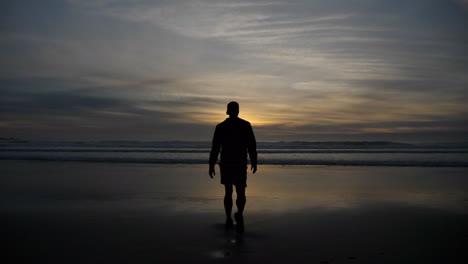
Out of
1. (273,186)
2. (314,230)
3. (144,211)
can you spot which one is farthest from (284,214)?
(273,186)

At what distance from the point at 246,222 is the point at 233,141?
144 centimetres

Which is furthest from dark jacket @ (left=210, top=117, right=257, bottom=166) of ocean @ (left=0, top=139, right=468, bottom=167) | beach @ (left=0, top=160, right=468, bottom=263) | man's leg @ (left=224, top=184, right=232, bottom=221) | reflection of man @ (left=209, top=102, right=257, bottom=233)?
ocean @ (left=0, top=139, right=468, bottom=167)

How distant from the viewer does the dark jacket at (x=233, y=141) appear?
6.10 m

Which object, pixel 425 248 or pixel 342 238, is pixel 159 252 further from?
pixel 425 248

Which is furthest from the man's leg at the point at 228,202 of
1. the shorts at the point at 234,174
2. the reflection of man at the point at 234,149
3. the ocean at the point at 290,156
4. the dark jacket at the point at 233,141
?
the ocean at the point at 290,156

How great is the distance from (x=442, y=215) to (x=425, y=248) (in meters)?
2.57

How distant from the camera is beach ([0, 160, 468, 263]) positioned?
461cm

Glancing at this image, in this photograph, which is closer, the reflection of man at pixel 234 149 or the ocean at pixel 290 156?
the reflection of man at pixel 234 149

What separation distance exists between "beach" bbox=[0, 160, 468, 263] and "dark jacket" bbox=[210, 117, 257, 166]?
3.68 ft

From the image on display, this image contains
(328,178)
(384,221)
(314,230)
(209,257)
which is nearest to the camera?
(209,257)

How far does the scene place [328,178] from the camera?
12.8m

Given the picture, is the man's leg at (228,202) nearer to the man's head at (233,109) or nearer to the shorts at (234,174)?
the shorts at (234,174)

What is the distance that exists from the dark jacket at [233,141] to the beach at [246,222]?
1121mm

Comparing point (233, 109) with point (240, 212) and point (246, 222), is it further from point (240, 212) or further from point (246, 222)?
point (246, 222)
